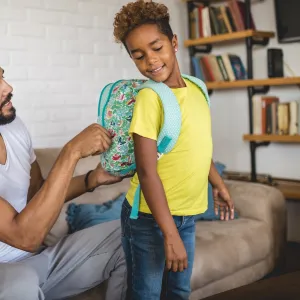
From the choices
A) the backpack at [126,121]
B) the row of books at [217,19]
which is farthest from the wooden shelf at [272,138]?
the backpack at [126,121]

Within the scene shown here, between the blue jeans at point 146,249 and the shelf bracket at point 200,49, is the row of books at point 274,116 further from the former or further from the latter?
the blue jeans at point 146,249

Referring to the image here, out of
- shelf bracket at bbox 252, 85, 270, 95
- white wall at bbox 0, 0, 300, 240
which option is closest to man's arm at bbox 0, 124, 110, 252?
white wall at bbox 0, 0, 300, 240

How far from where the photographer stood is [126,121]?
62.6 inches

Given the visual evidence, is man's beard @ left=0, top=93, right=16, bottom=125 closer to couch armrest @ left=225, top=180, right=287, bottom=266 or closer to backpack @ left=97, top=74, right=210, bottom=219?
backpack @ left=97, top=74, right=210, bottom=219


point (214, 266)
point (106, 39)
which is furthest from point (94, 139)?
point (106, 39)

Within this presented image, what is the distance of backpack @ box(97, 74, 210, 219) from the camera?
60.3 inches

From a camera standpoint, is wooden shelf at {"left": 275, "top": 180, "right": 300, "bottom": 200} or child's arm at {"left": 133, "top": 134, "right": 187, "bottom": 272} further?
wooden shelf at {"left": 275, "top": 180, "right": 300, "bottom": 200}

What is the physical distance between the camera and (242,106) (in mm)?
4090

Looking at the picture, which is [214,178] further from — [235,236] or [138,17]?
[235,236]

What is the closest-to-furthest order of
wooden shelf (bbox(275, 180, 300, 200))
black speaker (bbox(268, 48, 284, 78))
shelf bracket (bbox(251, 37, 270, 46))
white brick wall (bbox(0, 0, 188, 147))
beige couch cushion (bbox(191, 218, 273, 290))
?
1. beige couch cushion (bbox(191, 218, 273, 290))
2. white brick wall (bbox(0, 0, 188, 147))
3. wooden shelf (bbox(275, 180, 300, 200))
4. black speaker (bbox(268, 48, 284, 78))
5. shelf bracket (bbox(251, 37, 270, 46))

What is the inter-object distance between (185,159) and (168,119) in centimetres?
14

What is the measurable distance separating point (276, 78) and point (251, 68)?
10.5 inches

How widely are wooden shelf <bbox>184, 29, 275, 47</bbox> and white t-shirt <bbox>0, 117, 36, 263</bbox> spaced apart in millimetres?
2177

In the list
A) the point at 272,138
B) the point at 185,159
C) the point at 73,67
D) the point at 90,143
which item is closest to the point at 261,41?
the point at 272,138
